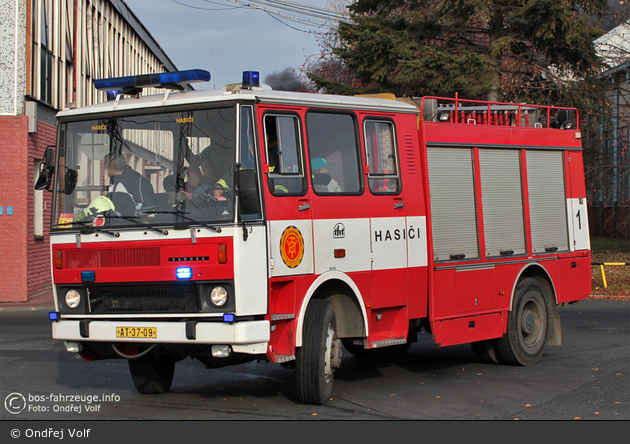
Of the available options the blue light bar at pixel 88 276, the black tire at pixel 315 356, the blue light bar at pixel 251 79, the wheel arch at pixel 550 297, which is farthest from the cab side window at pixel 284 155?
the wheel arch at pixel 550 297

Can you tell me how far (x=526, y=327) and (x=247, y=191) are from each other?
4.94 metres

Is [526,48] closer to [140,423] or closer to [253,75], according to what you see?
[253,75]

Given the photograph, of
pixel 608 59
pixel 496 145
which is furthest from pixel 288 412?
pixel 608 59

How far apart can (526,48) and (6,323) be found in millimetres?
15773

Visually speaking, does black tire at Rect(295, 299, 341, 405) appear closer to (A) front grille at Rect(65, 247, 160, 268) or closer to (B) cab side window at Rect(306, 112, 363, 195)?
(B) cab side window at Rect(306, 112, 363, 195)

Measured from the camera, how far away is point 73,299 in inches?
279

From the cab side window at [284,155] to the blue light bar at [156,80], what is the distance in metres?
0.79

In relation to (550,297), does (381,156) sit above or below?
above

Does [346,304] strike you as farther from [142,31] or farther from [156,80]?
[142,31]

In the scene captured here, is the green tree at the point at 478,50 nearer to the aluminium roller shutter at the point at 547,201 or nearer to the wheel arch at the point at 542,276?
the aluminium roller shutter at the point at 547,201

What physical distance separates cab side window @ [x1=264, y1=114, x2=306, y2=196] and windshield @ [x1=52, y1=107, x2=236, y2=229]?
16.0 inches

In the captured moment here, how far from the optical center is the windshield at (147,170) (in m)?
6.72

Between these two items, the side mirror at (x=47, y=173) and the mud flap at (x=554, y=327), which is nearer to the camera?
the side mirror at (x=47, y=173)

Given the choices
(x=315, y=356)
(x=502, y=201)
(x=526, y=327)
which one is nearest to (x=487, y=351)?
(x=526, y=327)
